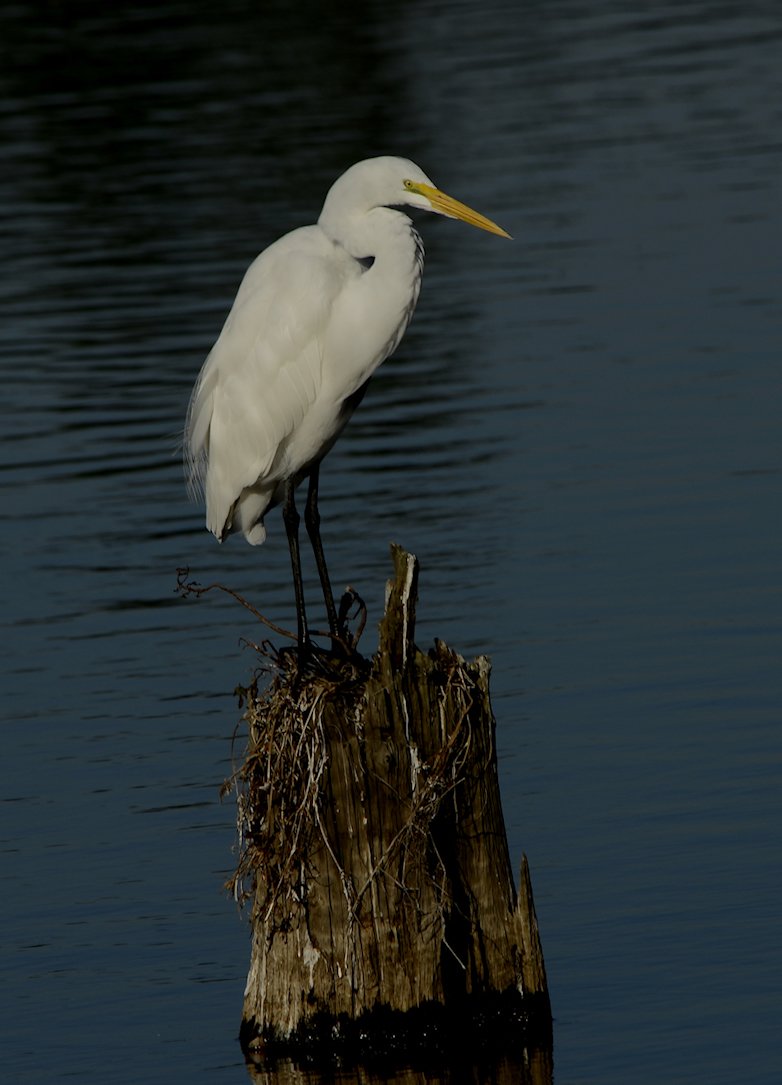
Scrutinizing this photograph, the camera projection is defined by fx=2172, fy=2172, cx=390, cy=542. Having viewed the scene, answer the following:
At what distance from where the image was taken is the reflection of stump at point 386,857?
775 centimetres

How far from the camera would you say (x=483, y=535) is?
14.2 meters

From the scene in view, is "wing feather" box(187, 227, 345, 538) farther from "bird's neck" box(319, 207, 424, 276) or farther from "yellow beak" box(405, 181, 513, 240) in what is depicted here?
"yellow beak" box(405, 181, 513, 240)

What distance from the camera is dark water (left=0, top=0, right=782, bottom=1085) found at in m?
8.89

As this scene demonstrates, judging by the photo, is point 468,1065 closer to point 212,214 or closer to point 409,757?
point 409,757

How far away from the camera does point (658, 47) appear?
109ft

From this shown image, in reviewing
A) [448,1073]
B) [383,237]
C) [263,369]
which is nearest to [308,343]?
[263,369]

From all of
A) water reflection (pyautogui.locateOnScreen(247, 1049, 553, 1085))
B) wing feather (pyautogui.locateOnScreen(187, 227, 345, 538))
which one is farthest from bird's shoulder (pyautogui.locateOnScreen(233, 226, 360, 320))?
water reflection (pyautogui.locateOnScreen(247, 1049, 553, 1085))

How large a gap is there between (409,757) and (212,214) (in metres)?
18.7

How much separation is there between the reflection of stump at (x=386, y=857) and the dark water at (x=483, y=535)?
41 cm

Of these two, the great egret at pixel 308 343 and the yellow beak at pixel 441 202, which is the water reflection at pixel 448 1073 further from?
the yellow beak at pixel 441 202

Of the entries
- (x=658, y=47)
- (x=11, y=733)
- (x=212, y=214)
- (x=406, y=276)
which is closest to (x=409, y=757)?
(x=406, y=276)

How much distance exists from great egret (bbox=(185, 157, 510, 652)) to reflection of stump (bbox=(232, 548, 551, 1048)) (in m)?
0.52

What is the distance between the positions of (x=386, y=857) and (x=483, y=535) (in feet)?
21.4

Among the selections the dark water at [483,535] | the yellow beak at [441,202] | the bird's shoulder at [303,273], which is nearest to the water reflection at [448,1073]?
the dark water at [483,535]
